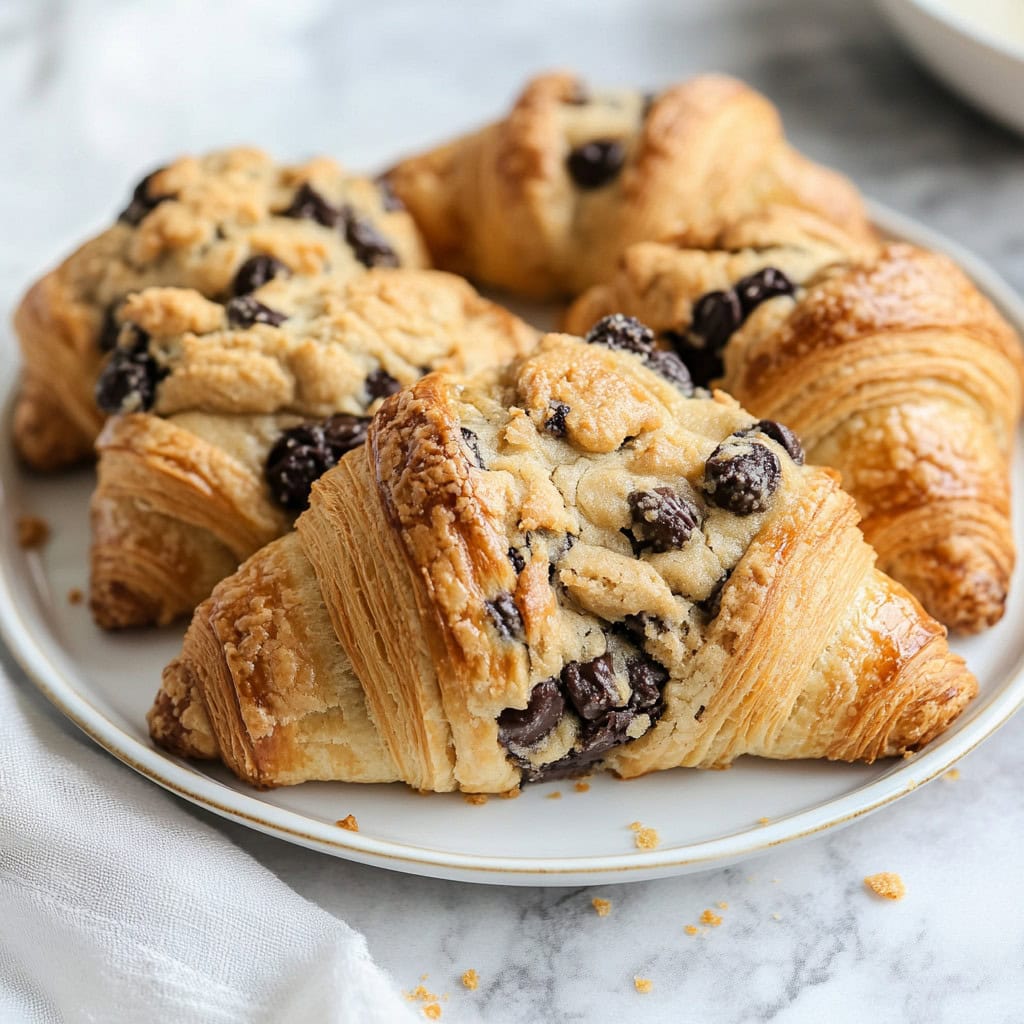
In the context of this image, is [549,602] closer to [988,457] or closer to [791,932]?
[791,932]

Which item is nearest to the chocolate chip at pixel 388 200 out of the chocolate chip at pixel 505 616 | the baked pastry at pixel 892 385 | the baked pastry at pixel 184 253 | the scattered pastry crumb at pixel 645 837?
the baked pastry at pixel 184 253

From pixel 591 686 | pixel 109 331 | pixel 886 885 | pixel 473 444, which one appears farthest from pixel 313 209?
pixel 886 885

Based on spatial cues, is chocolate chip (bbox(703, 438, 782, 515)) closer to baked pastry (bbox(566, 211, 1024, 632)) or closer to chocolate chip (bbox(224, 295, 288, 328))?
baked pastry (bbox(566, 211, 1024, 632))

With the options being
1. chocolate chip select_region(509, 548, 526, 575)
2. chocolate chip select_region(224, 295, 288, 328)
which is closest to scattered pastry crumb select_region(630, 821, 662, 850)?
chocolate chip select_region(509, 548, 526, 575)

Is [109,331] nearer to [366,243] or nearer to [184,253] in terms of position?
[184,253]

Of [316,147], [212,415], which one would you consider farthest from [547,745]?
[316,147]

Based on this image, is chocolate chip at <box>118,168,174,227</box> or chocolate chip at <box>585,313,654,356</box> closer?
chocolate chip at <box>585,313,654,356</box>
